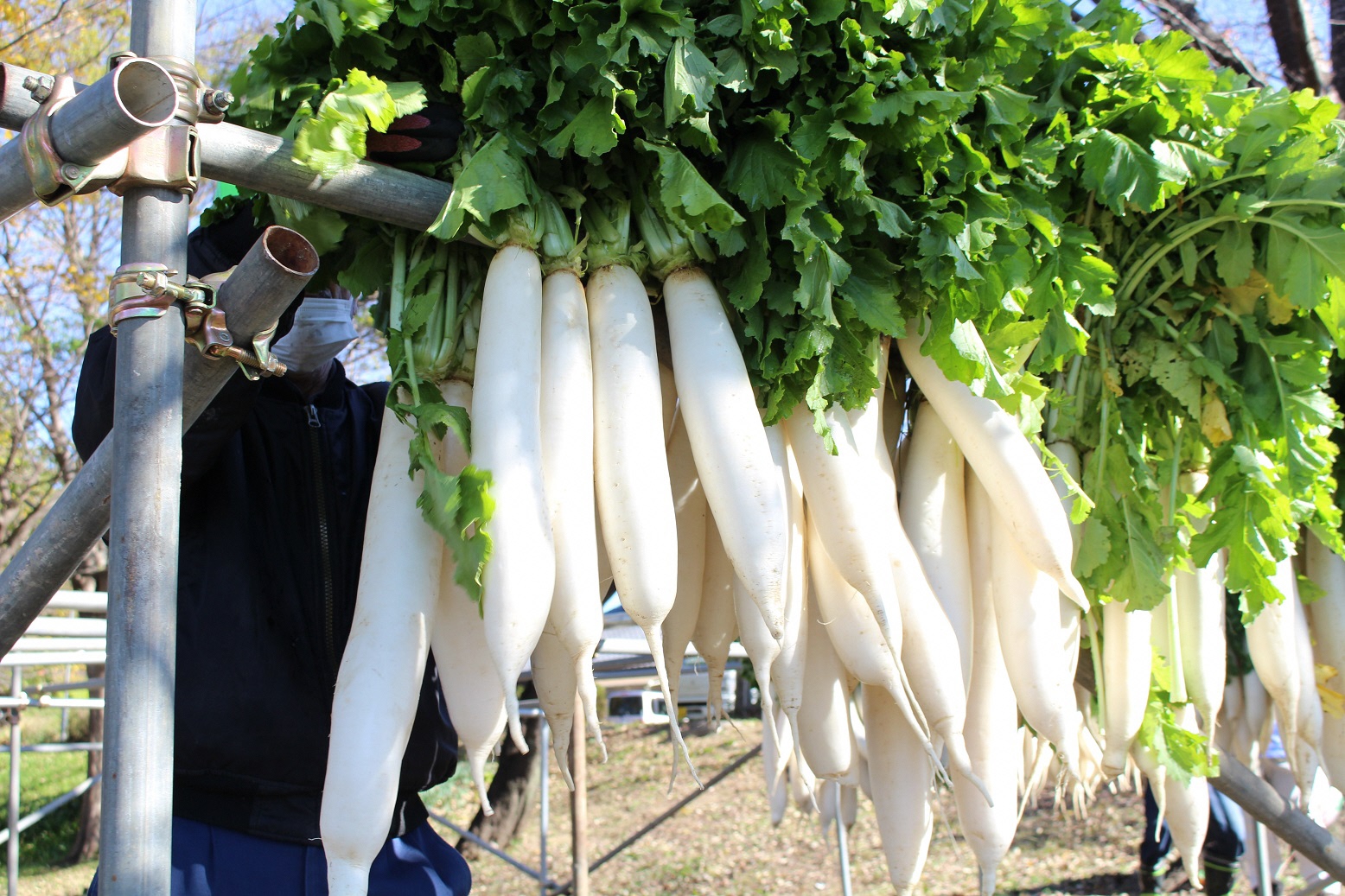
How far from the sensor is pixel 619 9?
4.27 ft

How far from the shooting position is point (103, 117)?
99 cm

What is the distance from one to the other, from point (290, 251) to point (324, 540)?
0.79m

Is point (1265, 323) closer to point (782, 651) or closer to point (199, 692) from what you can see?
point (782, 651)

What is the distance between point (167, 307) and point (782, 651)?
1007 millimetres

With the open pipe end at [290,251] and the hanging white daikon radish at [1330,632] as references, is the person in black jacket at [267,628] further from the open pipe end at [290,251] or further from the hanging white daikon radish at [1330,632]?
the hanging white daikon radish at [1330,632]

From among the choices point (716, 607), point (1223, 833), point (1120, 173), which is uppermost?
point (1120, 173)

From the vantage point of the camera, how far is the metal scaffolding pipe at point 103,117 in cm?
99

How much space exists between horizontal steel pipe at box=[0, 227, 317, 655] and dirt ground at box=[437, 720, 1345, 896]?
507 centimetres

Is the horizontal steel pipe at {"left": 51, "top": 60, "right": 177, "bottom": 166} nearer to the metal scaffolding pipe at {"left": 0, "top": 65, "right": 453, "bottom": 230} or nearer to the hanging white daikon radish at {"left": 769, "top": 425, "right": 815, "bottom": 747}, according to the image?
the metal scaffolding pipe at {"left": 0, "top": 65, "right": 453, "bottom": 230}

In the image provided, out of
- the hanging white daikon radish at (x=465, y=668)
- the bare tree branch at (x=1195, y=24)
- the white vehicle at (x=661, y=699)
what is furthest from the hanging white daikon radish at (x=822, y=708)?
the white vehicle at (x=661, y=699)

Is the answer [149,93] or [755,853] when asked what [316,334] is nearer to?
[149,93]

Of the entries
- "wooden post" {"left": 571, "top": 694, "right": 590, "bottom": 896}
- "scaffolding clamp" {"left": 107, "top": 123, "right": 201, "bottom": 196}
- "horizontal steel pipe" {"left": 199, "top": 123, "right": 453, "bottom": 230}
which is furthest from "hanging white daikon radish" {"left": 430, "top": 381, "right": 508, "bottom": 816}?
"wooden post" {"left": 571, "top": 694, "right": 590, "bottom": 896}

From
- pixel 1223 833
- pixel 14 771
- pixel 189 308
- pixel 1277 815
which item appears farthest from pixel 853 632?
pixel 1223 833

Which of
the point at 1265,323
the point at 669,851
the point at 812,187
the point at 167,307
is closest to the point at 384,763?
the point at 167,307
